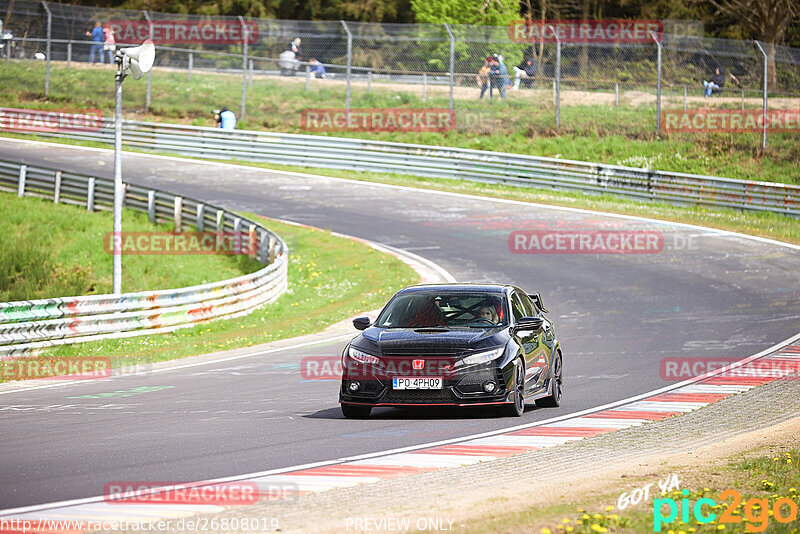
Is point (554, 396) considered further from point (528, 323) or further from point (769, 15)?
point (769, 15)

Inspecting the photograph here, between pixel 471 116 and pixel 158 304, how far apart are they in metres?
23.5

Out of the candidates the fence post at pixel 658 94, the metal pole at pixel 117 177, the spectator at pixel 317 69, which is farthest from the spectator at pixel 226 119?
the metal pole at pixel 117 177

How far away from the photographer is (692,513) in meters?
7.09

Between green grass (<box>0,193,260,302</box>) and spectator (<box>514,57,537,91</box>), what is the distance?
1495cm

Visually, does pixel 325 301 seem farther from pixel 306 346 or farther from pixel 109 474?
pixel 109 474

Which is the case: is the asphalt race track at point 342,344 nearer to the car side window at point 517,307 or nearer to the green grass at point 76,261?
the car side window at point 517,307

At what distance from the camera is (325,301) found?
79.3 ft

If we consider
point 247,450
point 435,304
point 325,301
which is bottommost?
point 325,301

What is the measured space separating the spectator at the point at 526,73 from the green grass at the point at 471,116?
518 millimetres

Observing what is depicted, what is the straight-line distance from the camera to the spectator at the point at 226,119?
139 feet

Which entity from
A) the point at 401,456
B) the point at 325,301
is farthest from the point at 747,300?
the point at 401,456

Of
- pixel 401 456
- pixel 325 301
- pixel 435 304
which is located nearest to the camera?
pixel 401 456

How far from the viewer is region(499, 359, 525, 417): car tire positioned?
37.9 feet

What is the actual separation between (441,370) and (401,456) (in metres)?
1.97
